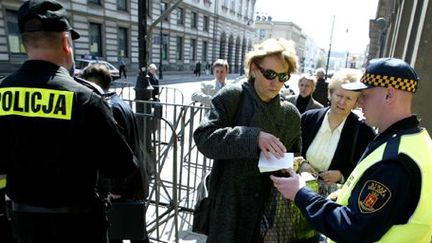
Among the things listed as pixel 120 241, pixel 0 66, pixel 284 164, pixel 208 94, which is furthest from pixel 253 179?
pixel 0 66

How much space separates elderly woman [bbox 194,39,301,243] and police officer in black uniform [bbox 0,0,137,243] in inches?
24.7

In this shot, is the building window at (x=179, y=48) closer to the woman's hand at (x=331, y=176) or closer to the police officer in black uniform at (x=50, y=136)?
the woman's hand at (x=331, y=176)

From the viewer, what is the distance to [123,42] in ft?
97.6

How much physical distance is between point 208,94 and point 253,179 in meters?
4.38

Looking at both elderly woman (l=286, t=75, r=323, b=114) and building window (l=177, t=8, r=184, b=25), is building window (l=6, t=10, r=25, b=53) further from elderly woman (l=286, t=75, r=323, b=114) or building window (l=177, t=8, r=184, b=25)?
building window (l=177, t=8, r=184, b=25)

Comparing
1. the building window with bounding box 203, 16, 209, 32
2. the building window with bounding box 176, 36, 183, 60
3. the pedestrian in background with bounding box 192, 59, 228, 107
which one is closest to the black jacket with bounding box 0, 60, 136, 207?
the pedestrian in background with bounding box 192, 59, 228, 107

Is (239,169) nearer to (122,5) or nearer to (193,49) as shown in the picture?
(122,5)

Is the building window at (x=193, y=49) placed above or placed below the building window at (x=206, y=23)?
below

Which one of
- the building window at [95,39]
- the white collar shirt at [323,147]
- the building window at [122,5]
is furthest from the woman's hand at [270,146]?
the building window at [122,5]

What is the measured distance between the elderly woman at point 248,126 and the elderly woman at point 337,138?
0.70m

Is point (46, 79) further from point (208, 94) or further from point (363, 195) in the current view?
point (208, 94)

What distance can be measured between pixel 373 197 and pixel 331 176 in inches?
52.3

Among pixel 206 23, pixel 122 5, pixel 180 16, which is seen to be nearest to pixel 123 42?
pixel 122 5

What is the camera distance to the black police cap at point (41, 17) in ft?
5.74
